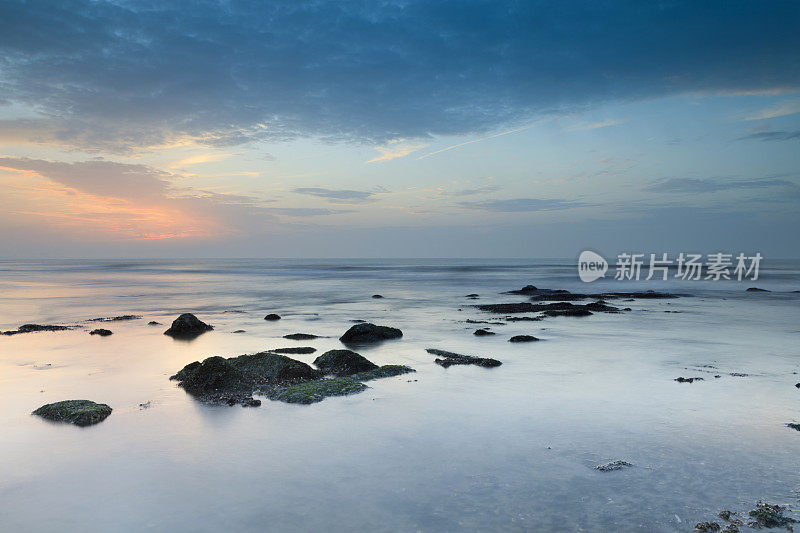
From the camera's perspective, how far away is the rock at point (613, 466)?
849 centimetres

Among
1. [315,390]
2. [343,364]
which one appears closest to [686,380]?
[343,364]

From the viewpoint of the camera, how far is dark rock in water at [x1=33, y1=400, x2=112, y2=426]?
36.2 ft

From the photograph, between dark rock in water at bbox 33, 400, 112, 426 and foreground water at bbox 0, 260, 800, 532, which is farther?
dark rock in water at bbox 33, 400, 112, 426

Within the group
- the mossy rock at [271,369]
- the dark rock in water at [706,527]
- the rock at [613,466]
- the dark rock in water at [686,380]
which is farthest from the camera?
the dark rock in water at [686,380]

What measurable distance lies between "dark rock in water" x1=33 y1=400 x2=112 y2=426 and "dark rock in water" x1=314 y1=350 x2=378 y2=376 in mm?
6125

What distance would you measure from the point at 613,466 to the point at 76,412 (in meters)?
11.6

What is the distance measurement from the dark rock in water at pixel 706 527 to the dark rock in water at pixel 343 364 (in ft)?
33.3

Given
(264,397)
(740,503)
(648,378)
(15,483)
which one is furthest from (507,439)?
(15,483)

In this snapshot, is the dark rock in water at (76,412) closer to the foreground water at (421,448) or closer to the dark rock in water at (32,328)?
the foreground water at (421,448)

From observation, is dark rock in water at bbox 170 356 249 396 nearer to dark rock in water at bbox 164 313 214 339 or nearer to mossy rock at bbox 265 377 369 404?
mossy rock at bbox 265 377 369 404

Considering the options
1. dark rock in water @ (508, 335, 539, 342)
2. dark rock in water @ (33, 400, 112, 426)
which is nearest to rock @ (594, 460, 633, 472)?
dark rock in water @ (33, 400, 112, 426)

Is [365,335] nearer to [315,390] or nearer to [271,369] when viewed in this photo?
[271,369]

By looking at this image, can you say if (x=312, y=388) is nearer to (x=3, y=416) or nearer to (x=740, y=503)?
(x=3, y=416)

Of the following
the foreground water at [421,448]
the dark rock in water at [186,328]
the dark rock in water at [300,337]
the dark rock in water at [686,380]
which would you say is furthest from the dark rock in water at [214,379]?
the dark rock in water at [686,380]
